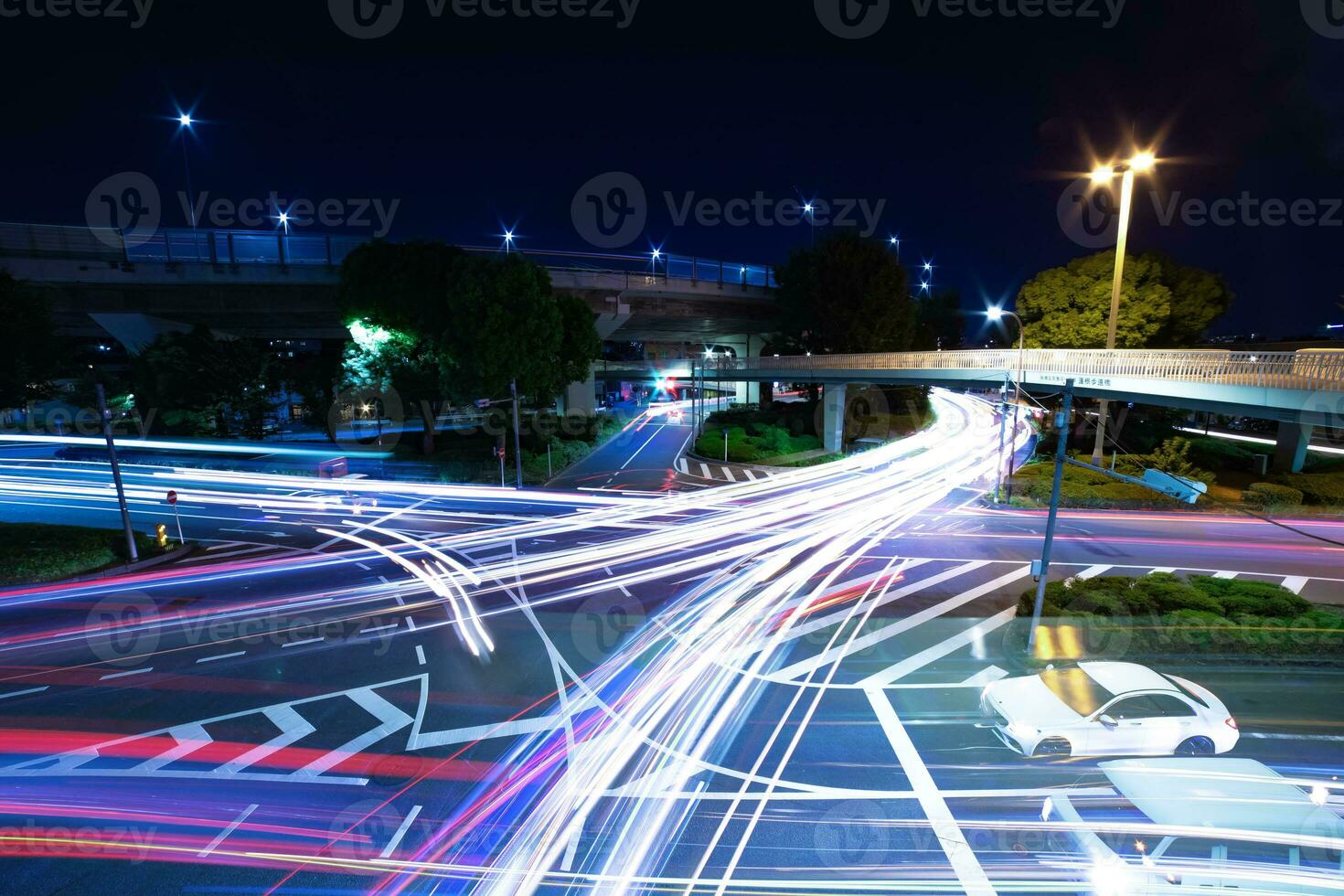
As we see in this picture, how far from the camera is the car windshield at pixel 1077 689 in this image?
9.55 m

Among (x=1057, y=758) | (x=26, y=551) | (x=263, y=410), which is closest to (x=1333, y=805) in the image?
(x=1057, y=758)

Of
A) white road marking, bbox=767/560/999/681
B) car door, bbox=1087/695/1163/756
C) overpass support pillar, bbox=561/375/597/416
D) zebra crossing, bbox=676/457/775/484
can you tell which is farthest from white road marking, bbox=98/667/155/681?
overpass support pillar, bbox=561/375/597/416

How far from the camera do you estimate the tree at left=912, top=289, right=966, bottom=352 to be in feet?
200

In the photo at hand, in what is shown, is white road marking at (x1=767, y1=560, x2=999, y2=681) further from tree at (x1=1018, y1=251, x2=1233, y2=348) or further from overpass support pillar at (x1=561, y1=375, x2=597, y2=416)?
overpass support pillar at (x1=561, y1=375, x2=597, y2=416)

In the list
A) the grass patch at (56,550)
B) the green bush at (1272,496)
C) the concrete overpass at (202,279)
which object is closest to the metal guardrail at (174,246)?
the concrete overpass at (202,279)

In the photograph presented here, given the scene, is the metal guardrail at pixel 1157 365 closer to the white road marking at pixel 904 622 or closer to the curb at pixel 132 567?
the white road marking at pixel 904 622

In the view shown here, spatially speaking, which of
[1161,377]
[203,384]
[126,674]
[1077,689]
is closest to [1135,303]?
[1161,377]

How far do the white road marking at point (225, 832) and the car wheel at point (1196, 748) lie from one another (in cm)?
1453

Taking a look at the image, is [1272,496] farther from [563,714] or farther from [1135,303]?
[563,714]

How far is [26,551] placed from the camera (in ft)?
56.4

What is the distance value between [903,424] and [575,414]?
95.2ft

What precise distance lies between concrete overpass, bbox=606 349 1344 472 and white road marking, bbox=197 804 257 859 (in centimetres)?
2414

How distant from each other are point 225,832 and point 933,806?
10031 millimetres

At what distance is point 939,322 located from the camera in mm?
72688
